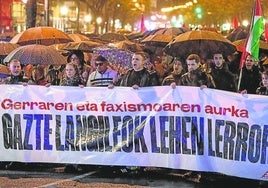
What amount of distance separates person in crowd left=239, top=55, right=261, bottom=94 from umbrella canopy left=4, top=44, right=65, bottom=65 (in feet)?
10.9

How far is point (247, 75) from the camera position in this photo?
9.97 m

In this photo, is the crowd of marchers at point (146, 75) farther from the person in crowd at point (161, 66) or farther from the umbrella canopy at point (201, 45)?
the umbrella canopy at point (201, 45)

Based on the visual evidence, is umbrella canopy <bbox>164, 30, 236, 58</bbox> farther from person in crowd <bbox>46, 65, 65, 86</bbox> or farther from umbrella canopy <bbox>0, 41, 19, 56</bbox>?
umbrella canopy <bbox>0, 41, 19, 56</bbox>

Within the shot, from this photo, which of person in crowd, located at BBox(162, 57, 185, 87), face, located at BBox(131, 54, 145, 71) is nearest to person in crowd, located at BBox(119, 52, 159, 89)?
face, located at BBox(131, 54, 145, 71)

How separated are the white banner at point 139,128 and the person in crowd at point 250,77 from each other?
8.30 feet

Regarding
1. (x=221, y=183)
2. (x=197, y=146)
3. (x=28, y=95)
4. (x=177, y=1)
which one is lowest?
(x=221, y=183)

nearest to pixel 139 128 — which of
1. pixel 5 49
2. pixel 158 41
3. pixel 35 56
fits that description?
pixel 35 56

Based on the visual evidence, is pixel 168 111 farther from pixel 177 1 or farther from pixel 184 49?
pixel 177 1

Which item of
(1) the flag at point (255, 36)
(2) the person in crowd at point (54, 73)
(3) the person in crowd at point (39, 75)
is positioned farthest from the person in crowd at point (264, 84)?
(2) the person in crowd at point (54, 73)

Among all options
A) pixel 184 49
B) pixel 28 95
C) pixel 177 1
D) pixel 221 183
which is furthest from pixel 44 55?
pixel 177 1

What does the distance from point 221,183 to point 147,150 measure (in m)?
1.10

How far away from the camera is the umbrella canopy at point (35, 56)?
9.95m

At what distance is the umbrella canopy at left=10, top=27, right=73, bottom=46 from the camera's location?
13788 millimetres

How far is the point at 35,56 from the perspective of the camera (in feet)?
32.9
